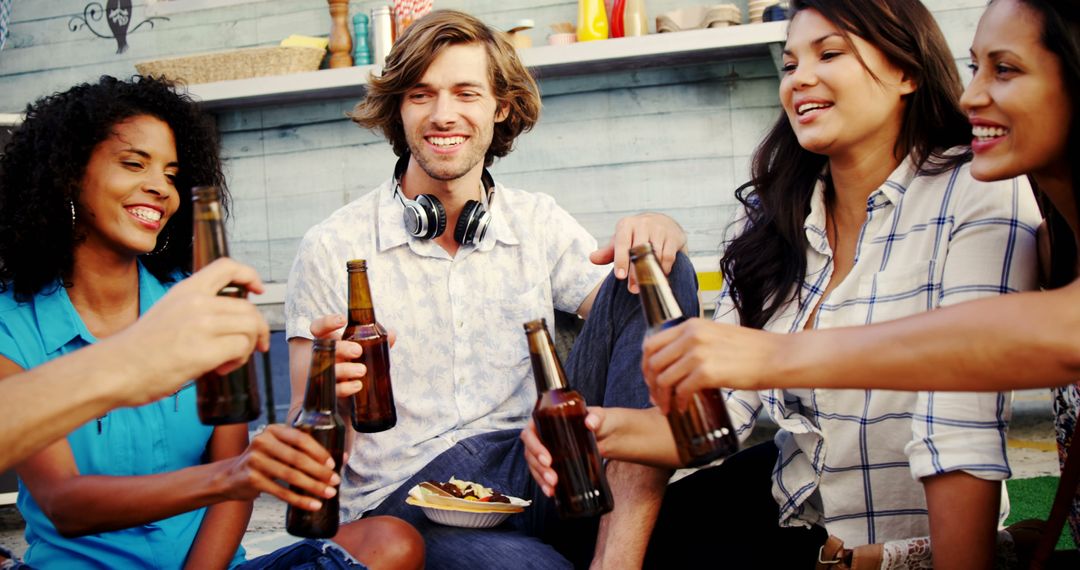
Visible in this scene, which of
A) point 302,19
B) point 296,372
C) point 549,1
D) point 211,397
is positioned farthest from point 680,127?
point 211,397

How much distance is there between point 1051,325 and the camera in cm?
130

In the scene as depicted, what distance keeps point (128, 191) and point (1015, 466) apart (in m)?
3.12

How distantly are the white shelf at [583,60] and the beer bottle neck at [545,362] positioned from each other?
2991 millimetres

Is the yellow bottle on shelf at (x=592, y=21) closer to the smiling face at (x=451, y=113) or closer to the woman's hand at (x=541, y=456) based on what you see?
the smiling face at (x=451, y=113)

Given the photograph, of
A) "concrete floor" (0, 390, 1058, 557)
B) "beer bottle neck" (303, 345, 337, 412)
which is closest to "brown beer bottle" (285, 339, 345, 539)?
"beer bottle neck" (303, 345, 337, 412)

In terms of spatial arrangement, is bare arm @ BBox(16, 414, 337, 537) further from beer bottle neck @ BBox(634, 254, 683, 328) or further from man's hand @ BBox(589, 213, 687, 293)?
man's hand @ BBox(589, 213, 687, 293)

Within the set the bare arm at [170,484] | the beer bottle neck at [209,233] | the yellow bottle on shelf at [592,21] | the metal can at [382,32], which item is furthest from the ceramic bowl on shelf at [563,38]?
the beer bottle neck at [209,233]

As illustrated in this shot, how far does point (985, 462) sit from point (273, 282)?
13.9 ft

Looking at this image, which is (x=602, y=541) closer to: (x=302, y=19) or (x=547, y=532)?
(x=547, y=532)

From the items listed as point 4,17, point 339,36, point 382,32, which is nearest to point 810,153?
point 382,32

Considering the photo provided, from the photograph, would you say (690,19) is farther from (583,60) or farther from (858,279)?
(858,279)

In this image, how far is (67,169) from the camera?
2092 mm

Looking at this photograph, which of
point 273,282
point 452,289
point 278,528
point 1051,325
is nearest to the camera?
point 1051,325

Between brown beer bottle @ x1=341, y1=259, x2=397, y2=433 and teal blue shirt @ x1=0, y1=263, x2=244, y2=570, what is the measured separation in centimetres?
38
